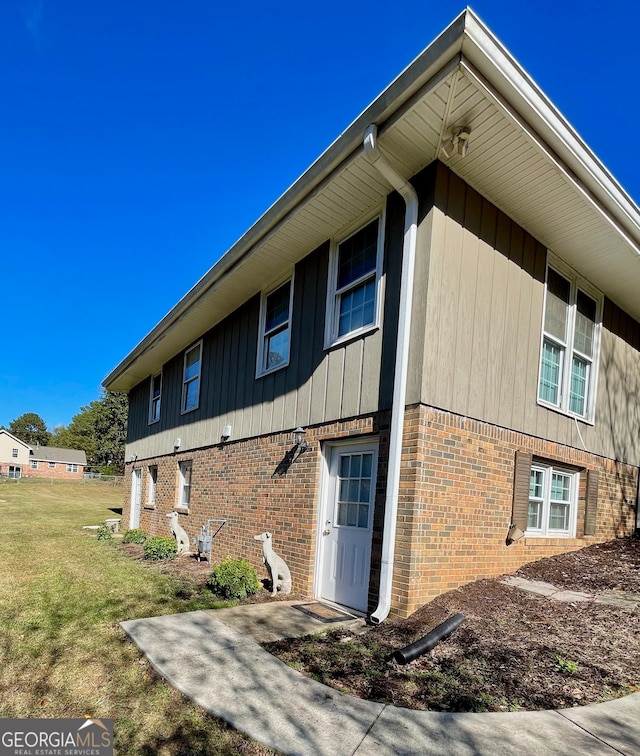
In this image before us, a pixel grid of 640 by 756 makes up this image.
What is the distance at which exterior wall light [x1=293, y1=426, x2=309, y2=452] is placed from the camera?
22.0 ft

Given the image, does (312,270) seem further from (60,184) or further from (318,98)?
(60,184)

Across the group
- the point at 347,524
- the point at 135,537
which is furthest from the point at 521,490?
the point at 135,537

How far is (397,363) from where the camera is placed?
17.0ft

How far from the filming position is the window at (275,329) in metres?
7.77

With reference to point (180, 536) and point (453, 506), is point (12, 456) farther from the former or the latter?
point (453, 506)

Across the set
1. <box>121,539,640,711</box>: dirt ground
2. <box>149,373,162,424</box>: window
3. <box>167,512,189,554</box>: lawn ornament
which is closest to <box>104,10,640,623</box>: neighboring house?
<box>121,539,640,711</box>: dirt ground

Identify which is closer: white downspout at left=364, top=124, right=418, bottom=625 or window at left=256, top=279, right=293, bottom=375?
white downspout at left=364, top=124, right=418, bottom=625

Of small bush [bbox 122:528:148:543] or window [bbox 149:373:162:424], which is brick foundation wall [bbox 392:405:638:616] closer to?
small bush [bbox 122:528:148:543]

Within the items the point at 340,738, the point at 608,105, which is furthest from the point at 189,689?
the point at 608,105

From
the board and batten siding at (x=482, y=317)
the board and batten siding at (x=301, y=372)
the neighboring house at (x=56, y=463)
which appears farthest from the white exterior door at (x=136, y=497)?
the neighboring house at (x=56, y=463)

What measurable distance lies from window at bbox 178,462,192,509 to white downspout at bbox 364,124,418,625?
7192mm

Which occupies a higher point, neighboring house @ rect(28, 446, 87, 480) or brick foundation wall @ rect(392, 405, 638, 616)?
brick foundation wall @ rect(392, 405, 638, 616)

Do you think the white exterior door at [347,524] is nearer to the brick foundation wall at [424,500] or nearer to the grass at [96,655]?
the brick foundation wall at [424,500]

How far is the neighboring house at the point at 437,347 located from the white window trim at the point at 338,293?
3 cm
